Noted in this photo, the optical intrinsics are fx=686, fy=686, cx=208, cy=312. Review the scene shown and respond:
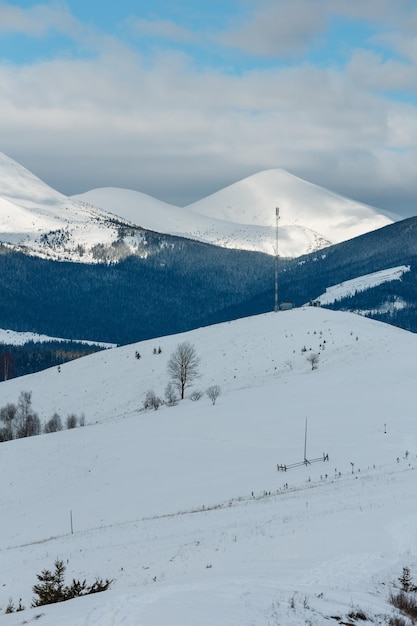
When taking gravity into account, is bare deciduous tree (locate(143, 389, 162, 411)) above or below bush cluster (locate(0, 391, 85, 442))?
above

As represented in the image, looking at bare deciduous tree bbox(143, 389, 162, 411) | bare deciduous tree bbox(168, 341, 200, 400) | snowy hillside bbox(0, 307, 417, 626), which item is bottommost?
snowy hillside bbox(0, 307, 417, 626)

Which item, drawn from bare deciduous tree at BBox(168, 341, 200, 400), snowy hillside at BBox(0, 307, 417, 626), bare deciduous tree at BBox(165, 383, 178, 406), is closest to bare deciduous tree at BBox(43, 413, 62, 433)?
snowy hillside at BBox(0, 307, 417, 626)

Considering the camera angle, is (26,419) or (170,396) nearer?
(170,396)

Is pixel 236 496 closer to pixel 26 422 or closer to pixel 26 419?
pixel 26 422

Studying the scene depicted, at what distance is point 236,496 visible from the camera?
36.0 m

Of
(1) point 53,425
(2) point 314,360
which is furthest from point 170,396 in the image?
(2) point 314,360

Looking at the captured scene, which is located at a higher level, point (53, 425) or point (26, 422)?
point (26, 422)

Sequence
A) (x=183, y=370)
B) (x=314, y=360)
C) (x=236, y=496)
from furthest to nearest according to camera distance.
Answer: (x=183, y=370) → (x=314, y=360) → (x=236, y=496)

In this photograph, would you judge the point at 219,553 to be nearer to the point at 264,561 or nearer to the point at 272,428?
the point at 264,561

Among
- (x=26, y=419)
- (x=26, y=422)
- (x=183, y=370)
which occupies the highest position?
(x=183, y=370)

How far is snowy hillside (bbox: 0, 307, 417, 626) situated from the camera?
16.2 metres

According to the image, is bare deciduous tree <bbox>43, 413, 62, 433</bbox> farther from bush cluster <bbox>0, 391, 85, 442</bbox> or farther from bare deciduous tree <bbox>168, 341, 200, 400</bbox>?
bare deciduous tree <bbox>168, 341, 200, 400</bbox>

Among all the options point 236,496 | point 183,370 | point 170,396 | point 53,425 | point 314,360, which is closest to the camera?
point 236,496

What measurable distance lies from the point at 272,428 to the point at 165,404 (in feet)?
82.1
